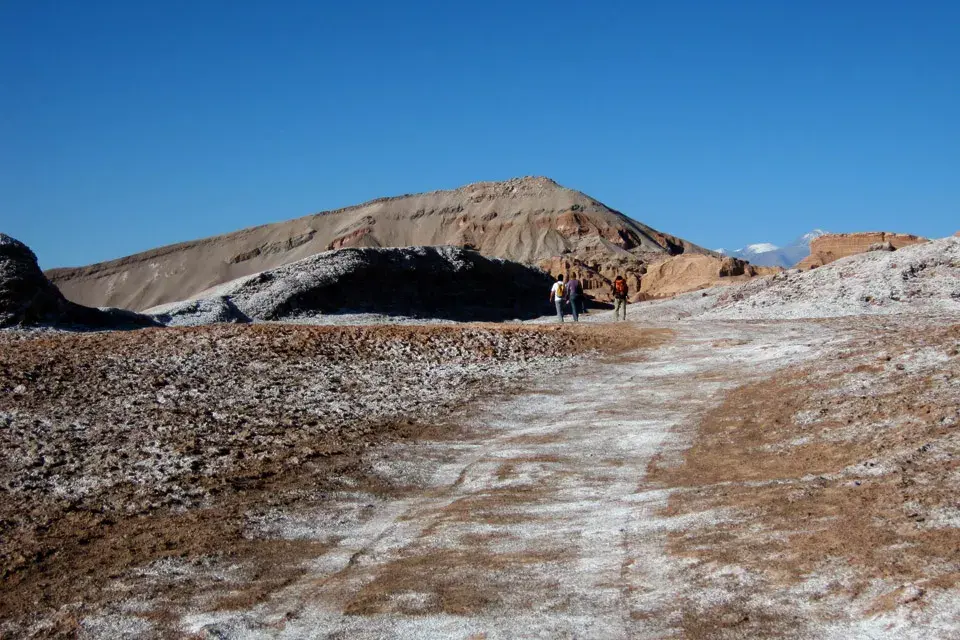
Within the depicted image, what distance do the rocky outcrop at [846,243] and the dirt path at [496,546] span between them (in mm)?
37605

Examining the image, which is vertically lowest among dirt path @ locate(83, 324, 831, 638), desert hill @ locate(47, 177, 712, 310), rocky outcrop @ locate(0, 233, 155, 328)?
dirt path @ locate(83, 324, 831, 638)

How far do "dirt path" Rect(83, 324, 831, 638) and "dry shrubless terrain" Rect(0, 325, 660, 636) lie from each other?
0.65 meters

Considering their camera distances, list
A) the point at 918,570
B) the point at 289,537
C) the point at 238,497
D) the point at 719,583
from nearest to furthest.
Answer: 1. the point at 918,570
2. the point at 719,583
3. the point at 289,537
4. the point at 238,497

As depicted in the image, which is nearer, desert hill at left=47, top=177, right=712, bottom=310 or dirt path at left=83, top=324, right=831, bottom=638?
dirt path at left=83, top=324, right=831, bottom=638

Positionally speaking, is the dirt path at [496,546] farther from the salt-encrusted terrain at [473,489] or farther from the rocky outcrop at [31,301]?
the rocky outcrop at [31,301]

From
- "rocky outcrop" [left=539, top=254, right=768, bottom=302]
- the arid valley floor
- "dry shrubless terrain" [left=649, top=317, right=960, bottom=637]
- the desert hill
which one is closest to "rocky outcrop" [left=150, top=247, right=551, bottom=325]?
"rocky outcrop" [left=539, top=254, right=768, bottom=302]

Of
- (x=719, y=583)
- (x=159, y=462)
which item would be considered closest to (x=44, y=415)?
(x=159, y=462)

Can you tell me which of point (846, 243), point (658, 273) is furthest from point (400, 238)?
point (846, 243)

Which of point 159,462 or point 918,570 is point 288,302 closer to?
point 159,462

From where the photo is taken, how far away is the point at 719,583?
561 cm

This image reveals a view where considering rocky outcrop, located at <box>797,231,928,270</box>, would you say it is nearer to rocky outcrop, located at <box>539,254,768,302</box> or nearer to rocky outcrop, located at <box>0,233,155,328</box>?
rocky outcrop, located at <box>539,254,768,302</box>

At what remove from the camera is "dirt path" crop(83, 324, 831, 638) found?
5.55m

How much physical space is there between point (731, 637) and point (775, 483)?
3.25 metres

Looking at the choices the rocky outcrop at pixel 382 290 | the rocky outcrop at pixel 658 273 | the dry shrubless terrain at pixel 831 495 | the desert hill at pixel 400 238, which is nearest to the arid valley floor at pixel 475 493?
the dry shrubless terrain at pixel 831 495
